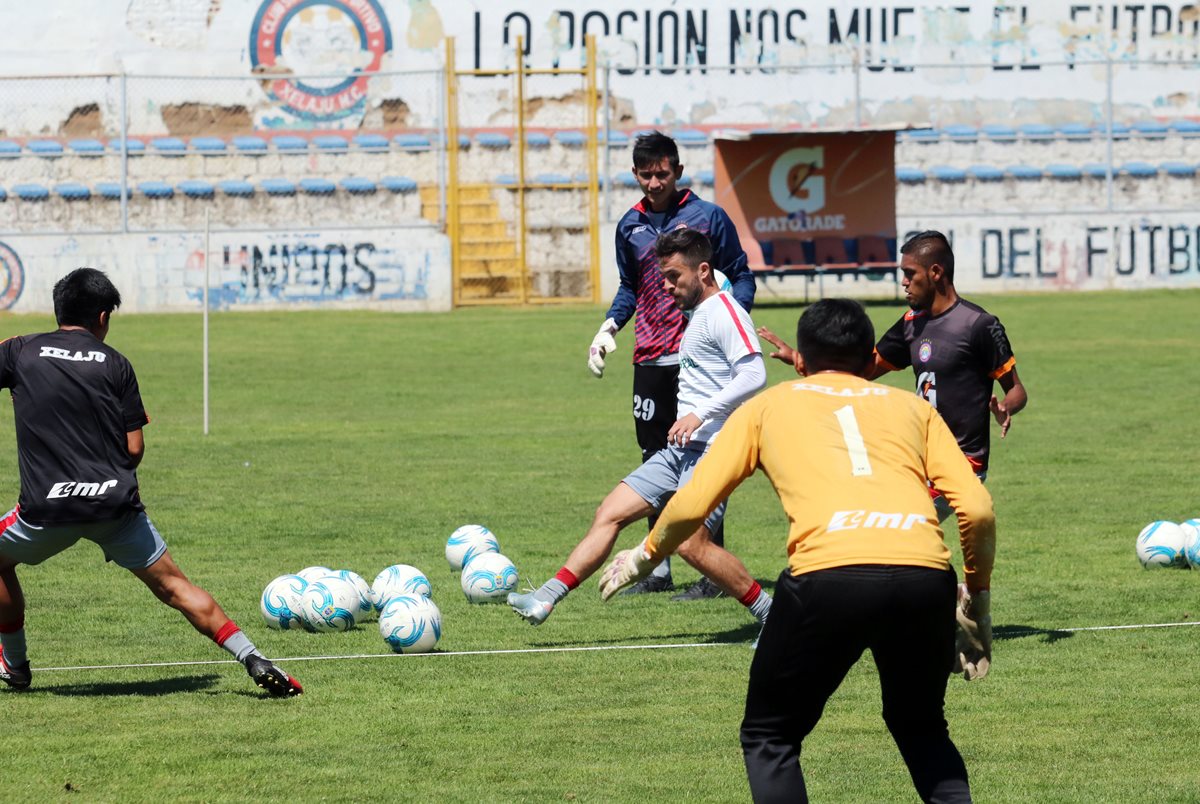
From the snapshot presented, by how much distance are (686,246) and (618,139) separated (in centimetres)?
2570

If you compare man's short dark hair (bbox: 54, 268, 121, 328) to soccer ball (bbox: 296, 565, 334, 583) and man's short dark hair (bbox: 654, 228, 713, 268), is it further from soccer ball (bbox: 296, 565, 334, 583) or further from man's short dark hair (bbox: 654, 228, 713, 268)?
man's short dark hair (bbox: 654, 228, 713, 268)

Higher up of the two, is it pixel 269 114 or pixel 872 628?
pixel 269 114

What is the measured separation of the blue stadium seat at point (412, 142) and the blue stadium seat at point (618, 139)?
3381 mm

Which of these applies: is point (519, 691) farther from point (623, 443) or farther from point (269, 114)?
point (269, 114)

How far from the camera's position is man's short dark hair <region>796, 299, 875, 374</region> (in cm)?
502

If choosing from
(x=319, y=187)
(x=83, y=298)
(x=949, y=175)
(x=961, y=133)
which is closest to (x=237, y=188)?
(x=319, y=187)

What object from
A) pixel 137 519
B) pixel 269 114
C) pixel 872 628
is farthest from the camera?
pixel 269 114

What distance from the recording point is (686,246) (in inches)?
321

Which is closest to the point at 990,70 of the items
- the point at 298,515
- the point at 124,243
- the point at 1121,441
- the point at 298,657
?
the point at 124,243

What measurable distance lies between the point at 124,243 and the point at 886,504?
89.0 ft

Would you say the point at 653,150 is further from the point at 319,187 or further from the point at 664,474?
the point at 319,187

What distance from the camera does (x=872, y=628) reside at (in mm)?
4660

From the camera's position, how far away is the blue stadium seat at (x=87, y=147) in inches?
1275

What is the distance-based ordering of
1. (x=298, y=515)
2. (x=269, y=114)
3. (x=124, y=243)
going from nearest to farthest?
(x=298, y=515) < (x=124, y=243) < (x=269, y=114)
